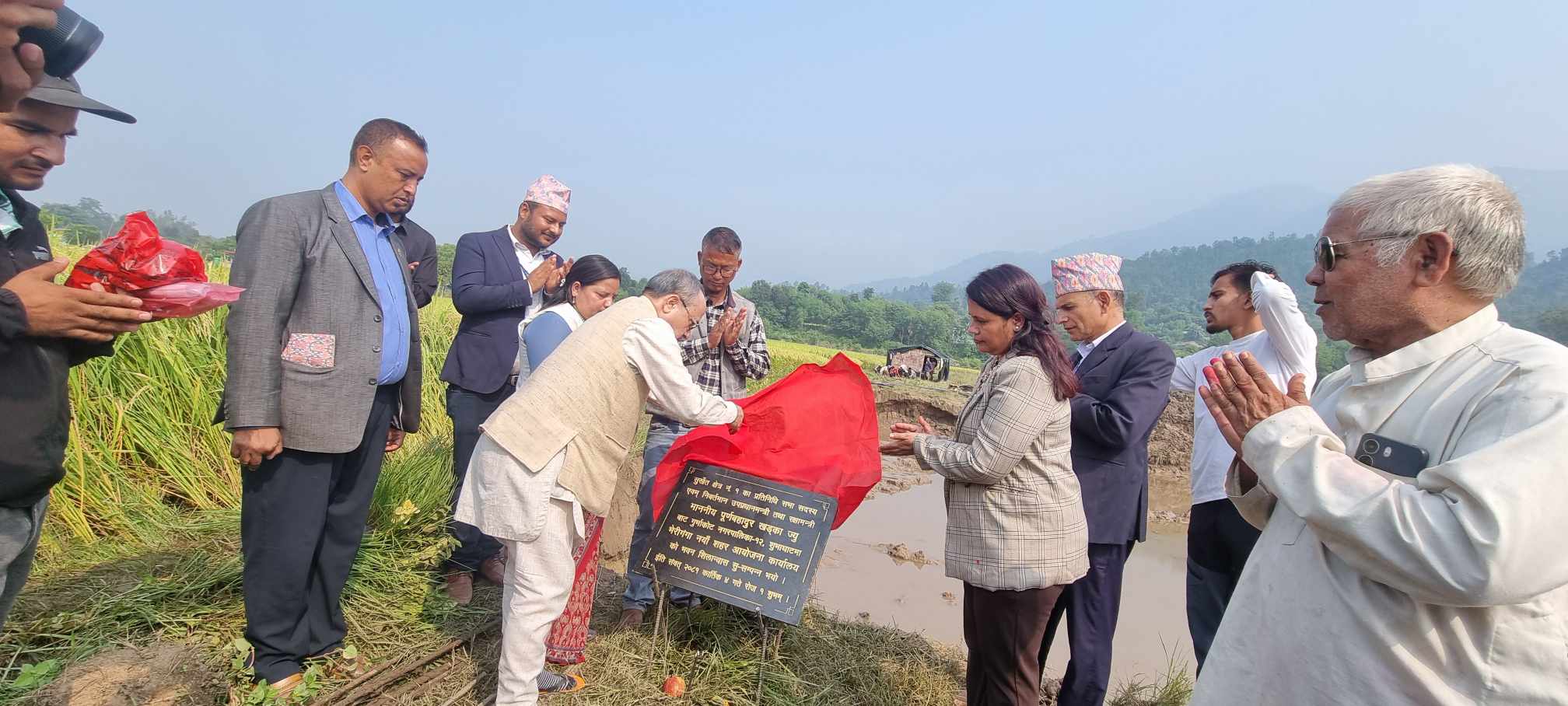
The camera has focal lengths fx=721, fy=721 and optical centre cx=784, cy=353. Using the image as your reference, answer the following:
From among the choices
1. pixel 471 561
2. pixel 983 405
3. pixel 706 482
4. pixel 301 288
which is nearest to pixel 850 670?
pixel 706 482

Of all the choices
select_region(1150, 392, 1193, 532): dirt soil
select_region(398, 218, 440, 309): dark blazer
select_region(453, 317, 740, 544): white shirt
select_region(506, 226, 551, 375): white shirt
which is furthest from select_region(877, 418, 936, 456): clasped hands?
select_region(1150, 392, 1193, 532): dirt soil

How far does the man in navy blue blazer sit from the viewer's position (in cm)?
388

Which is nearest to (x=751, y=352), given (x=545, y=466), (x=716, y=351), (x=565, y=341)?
(x=716, y=351)

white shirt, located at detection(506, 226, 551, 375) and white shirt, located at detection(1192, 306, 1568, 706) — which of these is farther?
white shirt, located at detection(506, 226, 551, 375)

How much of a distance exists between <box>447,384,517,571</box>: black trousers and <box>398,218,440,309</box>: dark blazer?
630mm

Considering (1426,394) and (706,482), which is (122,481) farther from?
(1426,394)

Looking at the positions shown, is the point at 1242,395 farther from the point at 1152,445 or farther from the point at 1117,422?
the point at 1152,445

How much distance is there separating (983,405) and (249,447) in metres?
2.60

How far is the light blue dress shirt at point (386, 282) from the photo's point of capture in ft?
9.54

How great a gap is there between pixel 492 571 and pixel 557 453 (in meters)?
1.89

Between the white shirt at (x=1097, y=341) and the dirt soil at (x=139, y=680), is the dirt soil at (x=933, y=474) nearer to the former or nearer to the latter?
the dirt soil at (x=139, y=680)

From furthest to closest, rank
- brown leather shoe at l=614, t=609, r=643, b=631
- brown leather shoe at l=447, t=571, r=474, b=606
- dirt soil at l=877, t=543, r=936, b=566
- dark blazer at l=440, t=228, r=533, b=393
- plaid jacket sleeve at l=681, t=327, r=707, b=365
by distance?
→ dirt soil at l=877, t=543, r=936, b=566, plaid jacket sleeve at l=681, t=327, r=707, b=365, dark blazer at l=440, t=228, r=533, b=393, brown leather shoe at l=447, t=571, r=474, b=606, brown leather shoe at l=614, t=609, r=643, b=631

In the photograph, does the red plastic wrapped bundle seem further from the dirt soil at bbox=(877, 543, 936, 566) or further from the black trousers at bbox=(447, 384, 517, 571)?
the dirt soil at bbox=(877, 543, 936, 566)

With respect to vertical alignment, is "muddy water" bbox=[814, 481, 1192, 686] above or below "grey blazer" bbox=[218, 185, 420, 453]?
below
